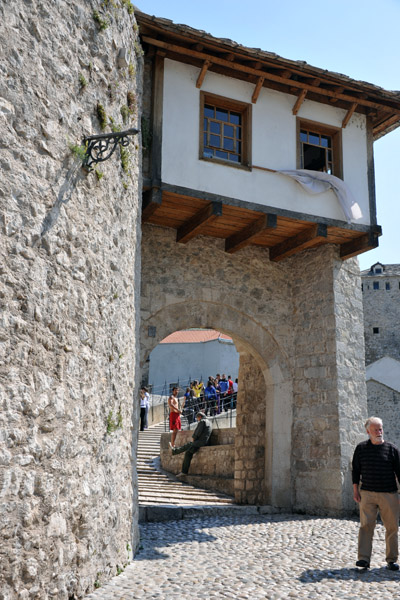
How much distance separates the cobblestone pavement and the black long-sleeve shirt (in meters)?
0.71

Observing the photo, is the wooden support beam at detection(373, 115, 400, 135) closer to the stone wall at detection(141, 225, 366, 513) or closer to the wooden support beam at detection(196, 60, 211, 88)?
the stone wall at detection(141, 225, 366, 513)

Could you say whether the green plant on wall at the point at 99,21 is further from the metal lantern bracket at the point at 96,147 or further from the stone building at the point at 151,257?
the metal lantern bracket at the point at 96,147

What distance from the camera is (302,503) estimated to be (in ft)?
32.8

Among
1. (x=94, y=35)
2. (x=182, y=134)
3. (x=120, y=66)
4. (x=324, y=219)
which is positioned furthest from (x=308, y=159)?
(x=94, y=35)

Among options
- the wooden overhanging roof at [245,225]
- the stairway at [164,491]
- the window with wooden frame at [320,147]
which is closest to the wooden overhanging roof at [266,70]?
the window with wooden frame at [320,147]

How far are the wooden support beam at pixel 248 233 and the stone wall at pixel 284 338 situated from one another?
25 cm

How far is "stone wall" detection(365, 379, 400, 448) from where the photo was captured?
25345mm

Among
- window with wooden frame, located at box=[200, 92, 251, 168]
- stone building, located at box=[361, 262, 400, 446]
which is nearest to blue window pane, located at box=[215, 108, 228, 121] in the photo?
window with wooden frame, located at box=[200, 92, 251, 168]

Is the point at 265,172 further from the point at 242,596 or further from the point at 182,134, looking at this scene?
the point at 242,596

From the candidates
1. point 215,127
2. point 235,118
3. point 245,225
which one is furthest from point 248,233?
point 235,118

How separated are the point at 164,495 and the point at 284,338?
3232 millimetres

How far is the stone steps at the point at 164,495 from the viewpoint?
29.2 ft

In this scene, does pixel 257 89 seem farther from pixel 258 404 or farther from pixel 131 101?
pixel 258 404

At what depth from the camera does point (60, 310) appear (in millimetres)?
4363
